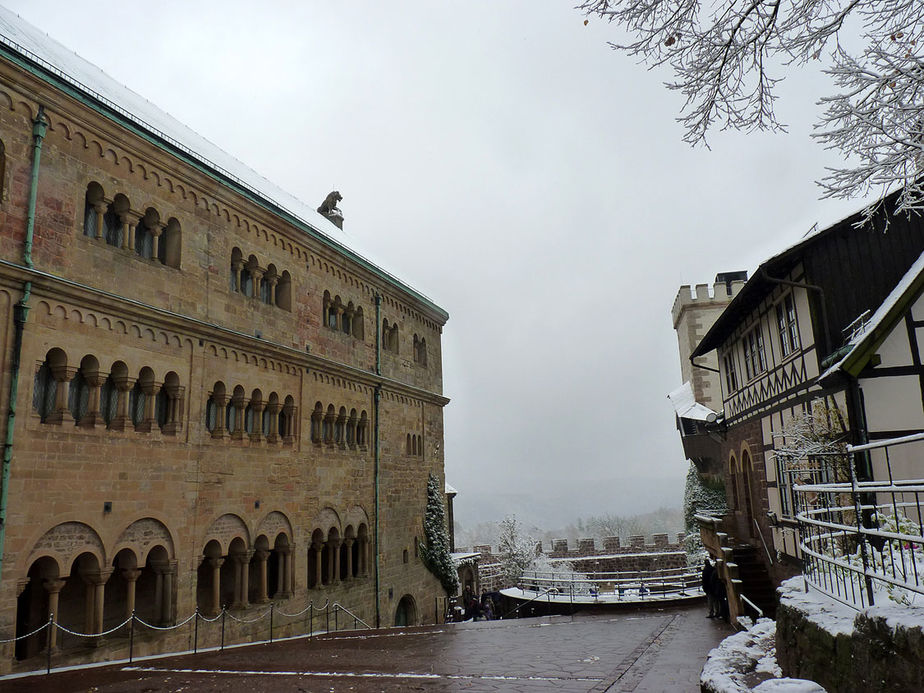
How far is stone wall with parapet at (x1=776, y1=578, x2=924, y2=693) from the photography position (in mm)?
3994

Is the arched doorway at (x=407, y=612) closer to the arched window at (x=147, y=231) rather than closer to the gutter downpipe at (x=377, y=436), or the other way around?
the gutter downpipe at (x=377, y=436)

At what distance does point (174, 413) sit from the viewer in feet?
51.6

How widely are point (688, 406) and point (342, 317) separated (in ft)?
67.8

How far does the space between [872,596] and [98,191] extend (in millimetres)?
15463

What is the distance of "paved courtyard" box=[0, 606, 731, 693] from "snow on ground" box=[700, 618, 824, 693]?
78 cm

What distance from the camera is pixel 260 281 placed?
64.4 feet

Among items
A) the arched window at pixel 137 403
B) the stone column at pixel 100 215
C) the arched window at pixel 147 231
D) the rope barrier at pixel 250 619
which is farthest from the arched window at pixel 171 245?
the rope barrier at pixel 250 619

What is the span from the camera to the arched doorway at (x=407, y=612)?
25.6 metres

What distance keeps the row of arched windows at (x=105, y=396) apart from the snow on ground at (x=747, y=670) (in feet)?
40.1

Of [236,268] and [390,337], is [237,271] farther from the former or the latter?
[390,337]

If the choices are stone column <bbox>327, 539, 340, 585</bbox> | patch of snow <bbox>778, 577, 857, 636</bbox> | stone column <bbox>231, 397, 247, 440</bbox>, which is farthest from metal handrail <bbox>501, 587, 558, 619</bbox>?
patch of snow <bbox>778, 577, 857, 636</bbox>

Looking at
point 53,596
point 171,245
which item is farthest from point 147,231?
point 53,596

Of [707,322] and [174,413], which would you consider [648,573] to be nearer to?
[707,322]

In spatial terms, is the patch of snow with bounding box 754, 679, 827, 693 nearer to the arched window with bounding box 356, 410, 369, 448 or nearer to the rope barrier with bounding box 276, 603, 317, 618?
the rope barrier with bounding box 276, 603, 317, 618
